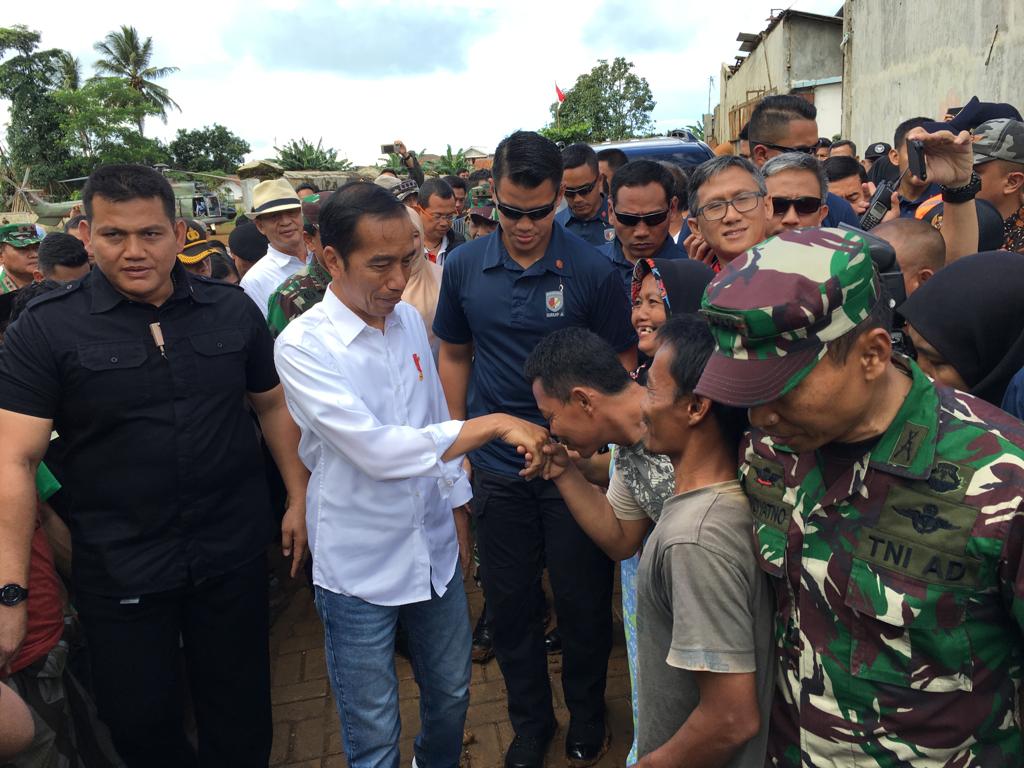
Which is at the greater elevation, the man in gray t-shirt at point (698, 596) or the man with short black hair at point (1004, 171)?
the man with short black hair at point (1004, 171)

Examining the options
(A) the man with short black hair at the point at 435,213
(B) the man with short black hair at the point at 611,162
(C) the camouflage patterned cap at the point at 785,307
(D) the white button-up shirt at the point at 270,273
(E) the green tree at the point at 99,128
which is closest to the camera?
(C) the camouflage patterned cap at the point at 785,307

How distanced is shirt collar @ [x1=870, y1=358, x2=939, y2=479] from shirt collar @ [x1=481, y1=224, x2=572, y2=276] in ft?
5.94

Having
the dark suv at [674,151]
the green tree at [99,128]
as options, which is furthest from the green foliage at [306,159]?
the dark suv at [674,151]

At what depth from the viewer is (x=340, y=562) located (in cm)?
236

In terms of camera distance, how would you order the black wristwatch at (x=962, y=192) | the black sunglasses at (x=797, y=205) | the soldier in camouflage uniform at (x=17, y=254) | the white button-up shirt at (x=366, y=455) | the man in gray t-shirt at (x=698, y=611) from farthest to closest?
the soldier in camouflage uniform at (x=17, y=254) → the black sunglasses at (x=797, y=205) → the black wristwatch at (x=962, y=192) → the white button-up shirt at (x=366, y=455) → the man in gray t-shirt at (x=698, y=611)

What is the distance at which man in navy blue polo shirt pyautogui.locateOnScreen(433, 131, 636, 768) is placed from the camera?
9.48 feet

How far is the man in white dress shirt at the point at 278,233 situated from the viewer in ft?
16.1

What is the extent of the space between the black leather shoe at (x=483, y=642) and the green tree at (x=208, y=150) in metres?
55.5

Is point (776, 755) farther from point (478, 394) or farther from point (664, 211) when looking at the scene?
point (664, 211)

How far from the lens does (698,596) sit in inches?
54.9

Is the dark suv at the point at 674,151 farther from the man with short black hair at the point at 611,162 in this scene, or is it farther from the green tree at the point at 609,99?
the green tree at the point at 609,99

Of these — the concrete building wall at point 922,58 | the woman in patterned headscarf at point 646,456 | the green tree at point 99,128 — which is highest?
the green tree at point 99,128

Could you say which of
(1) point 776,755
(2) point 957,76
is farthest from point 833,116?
(1) point 776,755

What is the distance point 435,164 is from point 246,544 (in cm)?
2943
